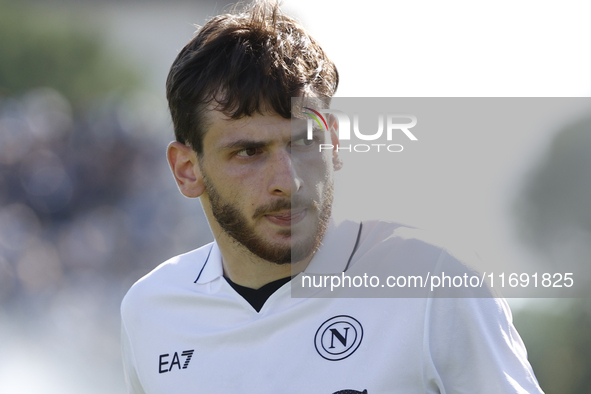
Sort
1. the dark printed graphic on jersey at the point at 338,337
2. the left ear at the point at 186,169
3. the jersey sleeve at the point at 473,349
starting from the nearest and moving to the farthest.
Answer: the jersey sleeve at the point at 473,349, the dark printed graphic on jersey at the point at 338,337, the left ear at the point at 186,169

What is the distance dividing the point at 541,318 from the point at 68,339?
840 cm

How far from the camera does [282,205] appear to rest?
1836 mm

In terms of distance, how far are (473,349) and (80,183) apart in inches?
504

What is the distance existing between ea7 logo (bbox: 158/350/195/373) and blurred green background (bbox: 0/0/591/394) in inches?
262

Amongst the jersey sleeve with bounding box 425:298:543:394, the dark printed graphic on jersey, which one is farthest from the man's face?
the jersey sleeve with bounding box 425:298:543:394

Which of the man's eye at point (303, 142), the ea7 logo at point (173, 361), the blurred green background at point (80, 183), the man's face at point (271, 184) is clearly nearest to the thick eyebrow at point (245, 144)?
the man's face at point (271, 184)

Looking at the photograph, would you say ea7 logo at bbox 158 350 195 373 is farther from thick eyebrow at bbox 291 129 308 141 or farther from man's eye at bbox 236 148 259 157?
thick eyebrow at bbox 291 129 308 141

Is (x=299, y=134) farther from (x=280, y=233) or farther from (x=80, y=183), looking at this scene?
(x=80, y=183)

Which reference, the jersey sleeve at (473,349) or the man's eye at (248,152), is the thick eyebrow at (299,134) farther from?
the jersey sleeve at (473,349)

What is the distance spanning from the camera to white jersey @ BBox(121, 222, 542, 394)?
162 centimetres

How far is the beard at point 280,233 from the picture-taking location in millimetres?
1869

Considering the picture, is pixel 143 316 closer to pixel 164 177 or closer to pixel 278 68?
pixel 278 68

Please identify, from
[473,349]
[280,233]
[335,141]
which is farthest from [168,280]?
[473,349]

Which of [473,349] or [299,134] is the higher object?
[299,134]
